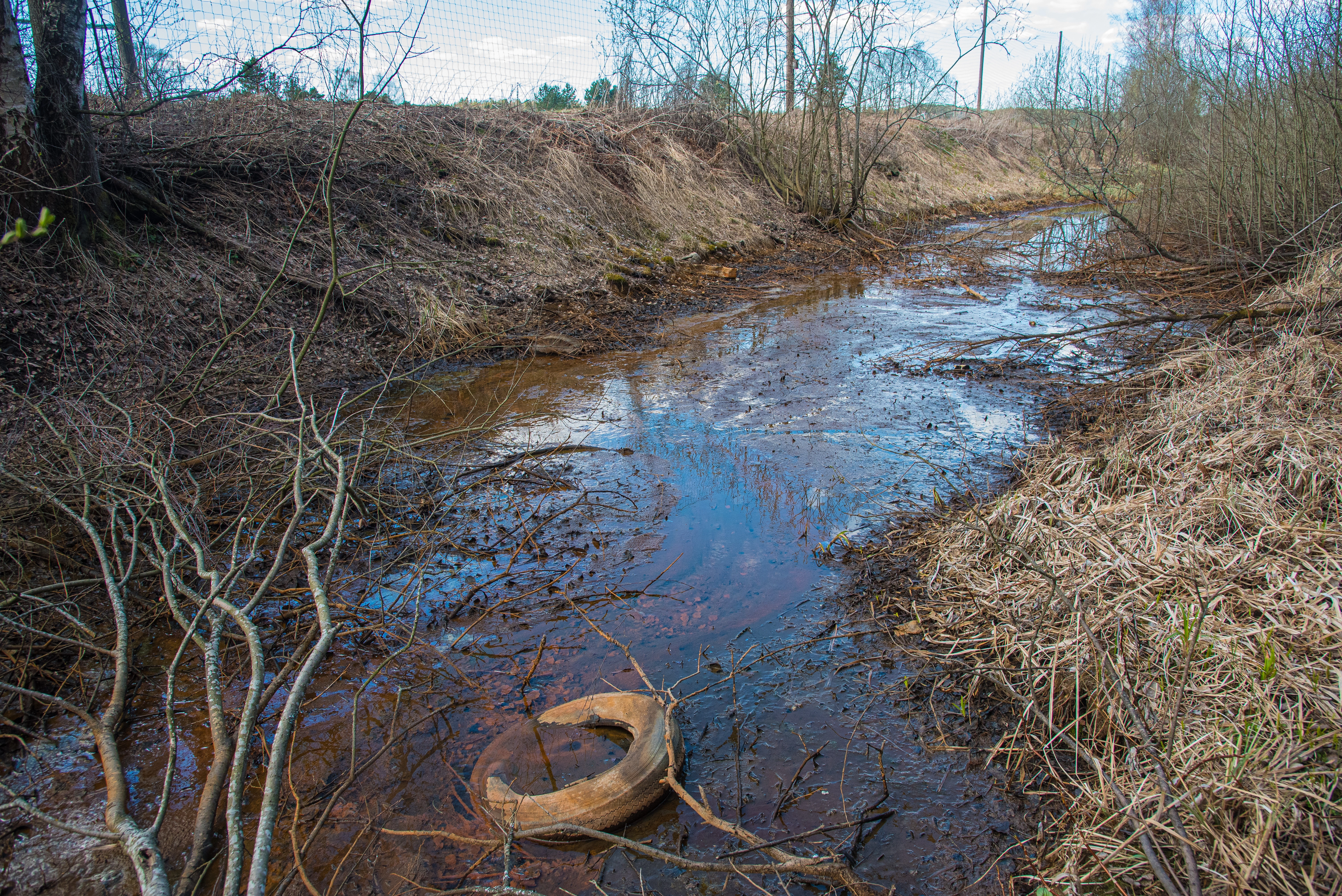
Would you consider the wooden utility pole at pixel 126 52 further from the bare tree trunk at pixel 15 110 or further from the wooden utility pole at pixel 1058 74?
the wooden utility pole at pixel 1058 74

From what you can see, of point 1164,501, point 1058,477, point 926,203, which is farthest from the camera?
point 926,203

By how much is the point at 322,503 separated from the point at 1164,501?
167 inches

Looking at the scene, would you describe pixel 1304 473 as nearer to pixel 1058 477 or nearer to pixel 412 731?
pixel 1058 477

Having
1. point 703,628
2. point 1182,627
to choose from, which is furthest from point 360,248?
point 1182,627

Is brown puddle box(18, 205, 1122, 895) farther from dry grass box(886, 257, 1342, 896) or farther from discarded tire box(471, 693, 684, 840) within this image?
dry grass box(886, 257, 1342, 896)

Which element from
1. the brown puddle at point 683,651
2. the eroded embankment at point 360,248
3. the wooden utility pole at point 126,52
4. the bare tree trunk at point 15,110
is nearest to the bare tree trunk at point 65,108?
the bare tree trunk at point 15,110

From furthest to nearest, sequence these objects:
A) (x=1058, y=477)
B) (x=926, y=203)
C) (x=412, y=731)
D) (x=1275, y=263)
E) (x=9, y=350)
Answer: (x=926, y=203) < (x=1275, y=263) < (x=9, y=350) < (x=1058, y=477) < (x=412, y=731)

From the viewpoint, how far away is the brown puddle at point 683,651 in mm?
2217

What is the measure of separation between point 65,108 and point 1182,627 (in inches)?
315

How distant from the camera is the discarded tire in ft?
7.39

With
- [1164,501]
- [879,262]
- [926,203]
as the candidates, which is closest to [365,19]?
[1164,501]

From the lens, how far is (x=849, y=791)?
2348 millimetres

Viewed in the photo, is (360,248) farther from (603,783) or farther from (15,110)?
(603,783)

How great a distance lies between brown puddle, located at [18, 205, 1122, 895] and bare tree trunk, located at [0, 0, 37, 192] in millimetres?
3386
